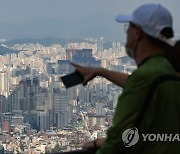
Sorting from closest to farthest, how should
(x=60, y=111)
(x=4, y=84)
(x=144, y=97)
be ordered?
(x=144, y=97) → (x=60, y=111) → (x=4, y=84)

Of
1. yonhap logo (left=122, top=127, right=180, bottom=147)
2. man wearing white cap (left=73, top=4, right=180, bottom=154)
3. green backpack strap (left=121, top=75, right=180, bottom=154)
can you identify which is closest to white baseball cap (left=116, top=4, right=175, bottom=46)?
man wearing white cap (left=73, top=4, right=180, bottom=154)

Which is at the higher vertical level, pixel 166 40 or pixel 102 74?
pixel 166 40

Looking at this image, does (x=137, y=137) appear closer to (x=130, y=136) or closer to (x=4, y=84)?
(x=130, y=136)

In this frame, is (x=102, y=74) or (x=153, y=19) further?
(x=102, y=74)

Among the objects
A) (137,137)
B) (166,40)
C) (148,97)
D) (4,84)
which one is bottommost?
(4,84)

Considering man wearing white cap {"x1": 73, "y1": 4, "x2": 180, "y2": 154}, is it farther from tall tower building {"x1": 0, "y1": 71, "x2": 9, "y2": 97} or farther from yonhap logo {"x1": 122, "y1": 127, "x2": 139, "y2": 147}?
tall tower building {"x1": 0, "y1": 71, "x2": 9, "y2": 97}

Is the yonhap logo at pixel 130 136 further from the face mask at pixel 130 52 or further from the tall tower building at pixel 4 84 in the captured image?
the tall tower building at pixel 4 84

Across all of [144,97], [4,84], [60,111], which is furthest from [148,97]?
[4,84]

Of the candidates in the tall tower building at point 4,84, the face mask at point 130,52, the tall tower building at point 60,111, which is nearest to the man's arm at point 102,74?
the face mask at point 130,52
